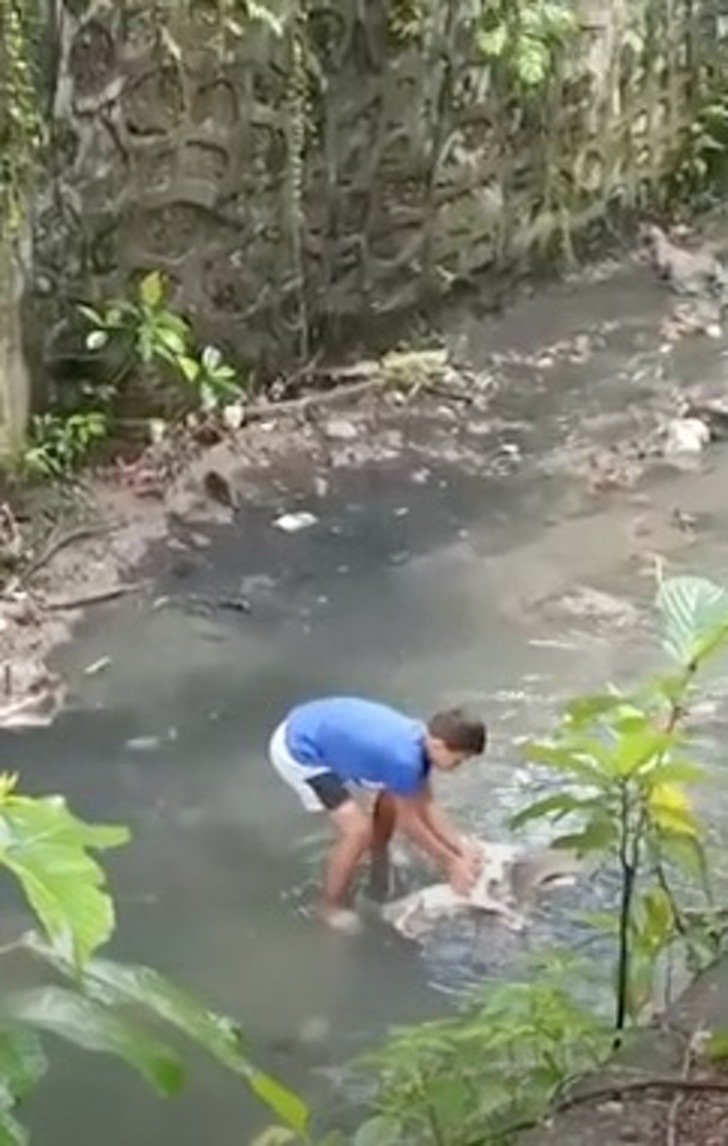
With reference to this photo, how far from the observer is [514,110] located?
10.7m

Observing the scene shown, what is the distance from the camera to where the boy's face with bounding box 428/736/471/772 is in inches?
213

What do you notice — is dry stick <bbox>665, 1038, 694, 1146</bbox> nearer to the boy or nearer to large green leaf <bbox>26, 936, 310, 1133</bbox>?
large green leaf <bbox>26, 936, 310, 1133</bbox>

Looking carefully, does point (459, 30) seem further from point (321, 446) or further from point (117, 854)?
point (117, 854)

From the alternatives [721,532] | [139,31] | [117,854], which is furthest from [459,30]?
[117,854]

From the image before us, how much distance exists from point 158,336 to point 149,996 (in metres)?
6.93

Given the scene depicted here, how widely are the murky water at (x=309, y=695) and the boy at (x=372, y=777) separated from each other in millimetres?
163

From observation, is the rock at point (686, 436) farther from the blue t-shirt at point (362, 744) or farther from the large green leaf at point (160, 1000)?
the large green leaf at point (160, 1000)

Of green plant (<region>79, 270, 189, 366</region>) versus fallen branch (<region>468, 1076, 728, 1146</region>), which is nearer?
fallen branch (<region>468, 1076, 728, 1146</region>)

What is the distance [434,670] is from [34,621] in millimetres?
1200

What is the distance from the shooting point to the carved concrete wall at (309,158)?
834 cm

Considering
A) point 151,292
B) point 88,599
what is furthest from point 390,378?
point 88,599

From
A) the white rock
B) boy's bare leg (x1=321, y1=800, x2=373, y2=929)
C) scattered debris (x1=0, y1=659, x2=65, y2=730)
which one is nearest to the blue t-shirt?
boy's bare leg (x1=321, y1=800, x2=373, y2=929)

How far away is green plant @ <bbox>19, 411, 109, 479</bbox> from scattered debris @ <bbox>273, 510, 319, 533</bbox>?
72 centimetres

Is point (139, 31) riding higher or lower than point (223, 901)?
higher
